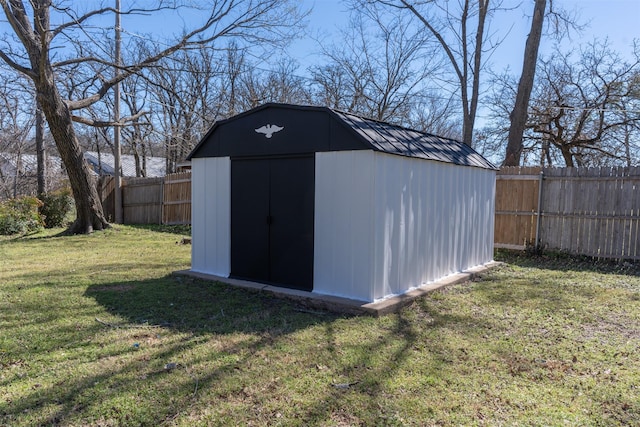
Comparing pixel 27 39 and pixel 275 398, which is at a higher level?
pixel 27 39

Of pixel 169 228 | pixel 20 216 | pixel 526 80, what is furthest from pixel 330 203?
pixel 20 216

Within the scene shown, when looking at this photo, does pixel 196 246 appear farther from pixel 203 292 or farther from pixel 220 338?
pixel 220 338

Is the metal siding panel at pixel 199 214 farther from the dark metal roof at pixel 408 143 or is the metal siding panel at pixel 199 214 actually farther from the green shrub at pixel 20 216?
the green shrub at pixel 20 216

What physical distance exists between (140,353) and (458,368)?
2630mm

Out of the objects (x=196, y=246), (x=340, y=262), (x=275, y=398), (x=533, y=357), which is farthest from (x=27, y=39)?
(x=533, y=357)

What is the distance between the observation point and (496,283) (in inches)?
265

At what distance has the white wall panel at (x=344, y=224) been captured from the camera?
16.6 ft

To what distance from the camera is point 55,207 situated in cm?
1372

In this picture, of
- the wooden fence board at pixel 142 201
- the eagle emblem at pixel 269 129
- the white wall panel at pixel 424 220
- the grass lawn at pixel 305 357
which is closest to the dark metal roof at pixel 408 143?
the white wall panel at pixel 424 220

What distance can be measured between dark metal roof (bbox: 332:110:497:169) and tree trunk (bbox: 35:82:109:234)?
346 inches

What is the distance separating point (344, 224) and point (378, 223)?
0.45 m

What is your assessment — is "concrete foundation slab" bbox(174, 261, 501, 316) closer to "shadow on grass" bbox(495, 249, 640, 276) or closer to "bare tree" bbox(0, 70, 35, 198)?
"shadow on grass" bbox(495, 249, 640, 276)

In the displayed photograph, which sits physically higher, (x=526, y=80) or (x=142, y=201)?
(x=526, y=80)

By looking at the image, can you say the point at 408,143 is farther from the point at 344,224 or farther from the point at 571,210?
the point at 571,210
